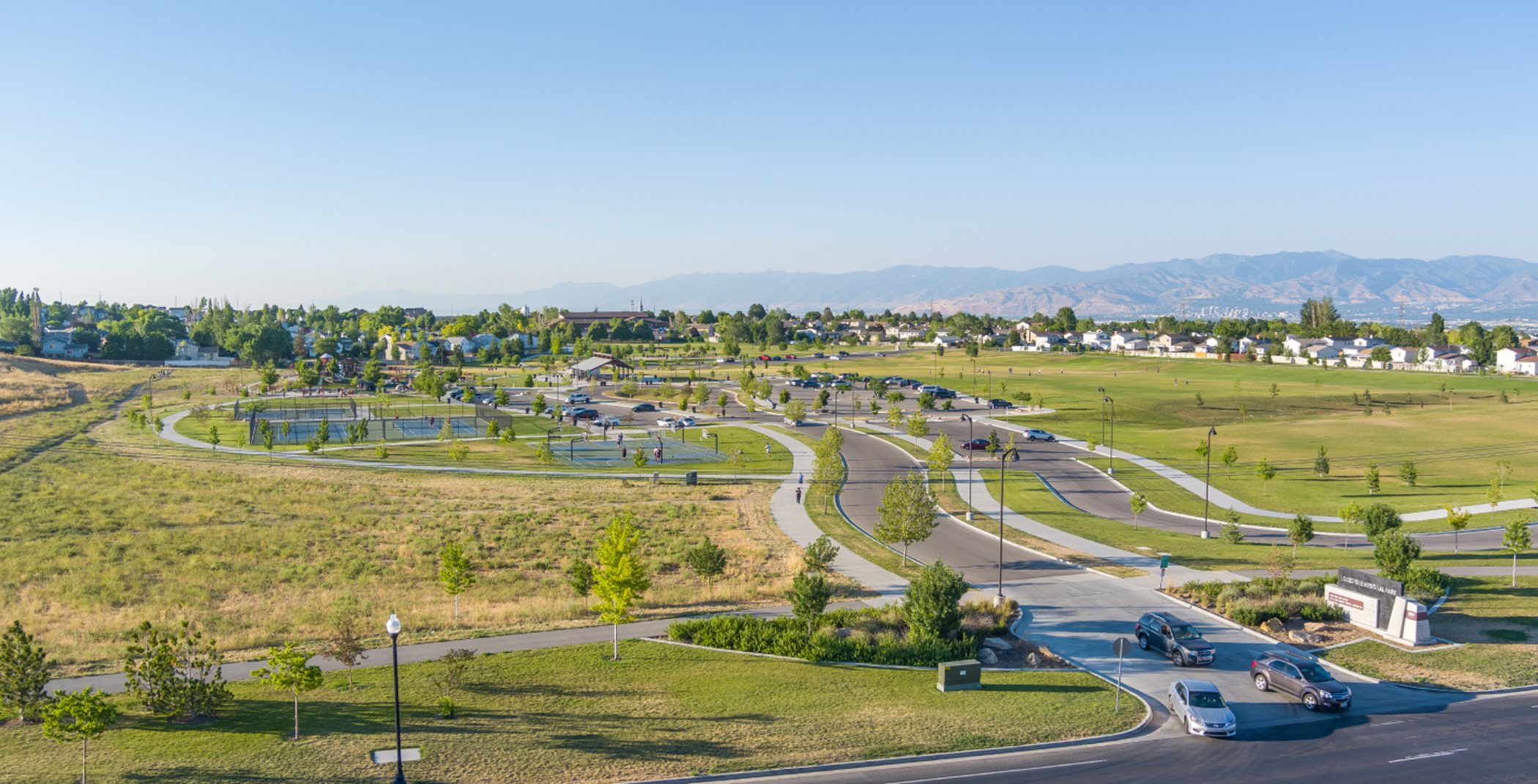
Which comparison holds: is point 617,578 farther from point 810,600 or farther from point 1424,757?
point 1424,757

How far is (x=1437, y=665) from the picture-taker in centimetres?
2688

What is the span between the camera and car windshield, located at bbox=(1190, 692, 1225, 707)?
22.5 m

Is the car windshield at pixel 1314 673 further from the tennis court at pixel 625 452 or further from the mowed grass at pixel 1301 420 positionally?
the tennis court at pixel 625 452

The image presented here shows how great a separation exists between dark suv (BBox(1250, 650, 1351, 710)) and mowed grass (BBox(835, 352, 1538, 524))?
33246 mm

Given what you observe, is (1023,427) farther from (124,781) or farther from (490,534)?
(124,781)

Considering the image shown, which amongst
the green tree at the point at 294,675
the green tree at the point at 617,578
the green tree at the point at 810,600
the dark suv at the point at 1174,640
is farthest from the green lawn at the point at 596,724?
the dark suv at the point at 1174,640

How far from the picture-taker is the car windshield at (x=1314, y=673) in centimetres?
2419

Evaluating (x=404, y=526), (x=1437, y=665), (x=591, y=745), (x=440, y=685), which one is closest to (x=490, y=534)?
(x=404, y=526)

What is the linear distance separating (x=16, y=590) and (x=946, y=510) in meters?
42.5

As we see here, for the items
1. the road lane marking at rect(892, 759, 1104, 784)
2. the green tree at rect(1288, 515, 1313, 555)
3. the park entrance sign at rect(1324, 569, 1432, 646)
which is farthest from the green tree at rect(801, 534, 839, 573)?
the green tree at rect(1288, 515, 1313, 555)

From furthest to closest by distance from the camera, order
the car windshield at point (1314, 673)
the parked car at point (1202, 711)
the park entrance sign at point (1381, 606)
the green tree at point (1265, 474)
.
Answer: the green tree at point (1265, 474) < the park entrance sign at point (1381, 606) < the car windshield at point (1314, 673) < the parked car at point (1202, 711)

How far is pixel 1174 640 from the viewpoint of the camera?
27.9 metres

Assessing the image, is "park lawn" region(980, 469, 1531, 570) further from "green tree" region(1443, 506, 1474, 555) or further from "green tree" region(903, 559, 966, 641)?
"green tree" region(903, 559, 966, 641)

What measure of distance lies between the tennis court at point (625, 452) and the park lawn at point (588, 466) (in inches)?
5.1
